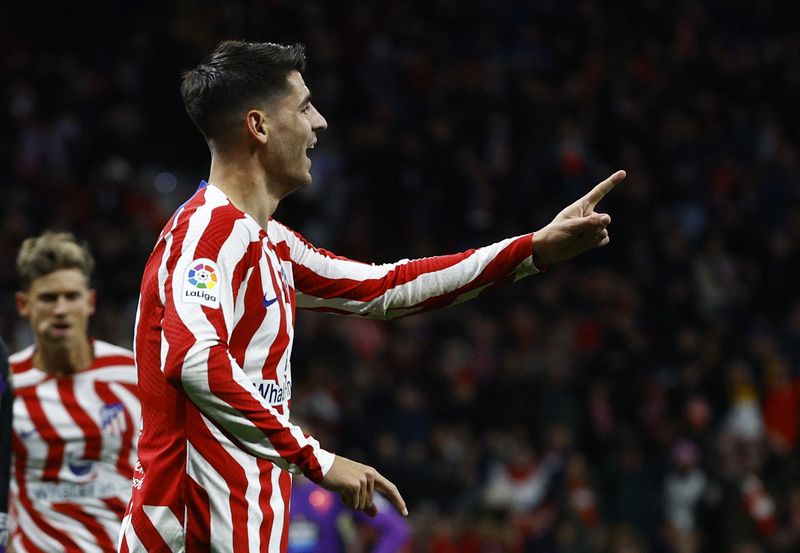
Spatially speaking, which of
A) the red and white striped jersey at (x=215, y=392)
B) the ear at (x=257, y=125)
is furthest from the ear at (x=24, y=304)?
the ear at (x=257, y=125)

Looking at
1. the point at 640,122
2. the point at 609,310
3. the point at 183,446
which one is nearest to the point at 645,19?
the point at 640,122

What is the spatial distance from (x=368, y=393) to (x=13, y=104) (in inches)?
203

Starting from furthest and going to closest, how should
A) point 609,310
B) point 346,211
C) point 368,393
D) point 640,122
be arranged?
point 640,122 < point 346,211 < point 609,310 < point 368,393

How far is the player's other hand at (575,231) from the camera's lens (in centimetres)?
379

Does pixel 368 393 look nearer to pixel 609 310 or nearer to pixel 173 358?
pixel 609 310

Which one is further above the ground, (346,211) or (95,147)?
(95,147)

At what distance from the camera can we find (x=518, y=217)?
13.3 metres

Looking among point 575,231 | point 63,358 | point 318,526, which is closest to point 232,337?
point 575,231

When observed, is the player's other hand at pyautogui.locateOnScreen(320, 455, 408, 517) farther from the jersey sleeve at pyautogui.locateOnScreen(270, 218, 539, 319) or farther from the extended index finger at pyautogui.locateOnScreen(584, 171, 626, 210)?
the extended index finger at pyautogui.locateOnScreen(584, 171, 626, 210)

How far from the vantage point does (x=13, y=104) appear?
44.3 ft

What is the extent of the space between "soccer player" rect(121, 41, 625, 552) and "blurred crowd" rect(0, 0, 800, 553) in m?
7.13

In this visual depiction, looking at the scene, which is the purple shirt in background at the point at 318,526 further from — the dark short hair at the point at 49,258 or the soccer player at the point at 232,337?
the soccer player at the point at 232,337

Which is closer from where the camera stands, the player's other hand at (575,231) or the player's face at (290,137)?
the player's face at (290,137)

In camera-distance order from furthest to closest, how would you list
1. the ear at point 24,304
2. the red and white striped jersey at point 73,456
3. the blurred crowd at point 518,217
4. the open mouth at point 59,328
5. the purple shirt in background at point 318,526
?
the blurred crowd at point 518,217
the purple shirt in background at point 318,526
the ear at point 24,304
the open mouth at point 59,328
the red and white striped jersey at point 73,456
